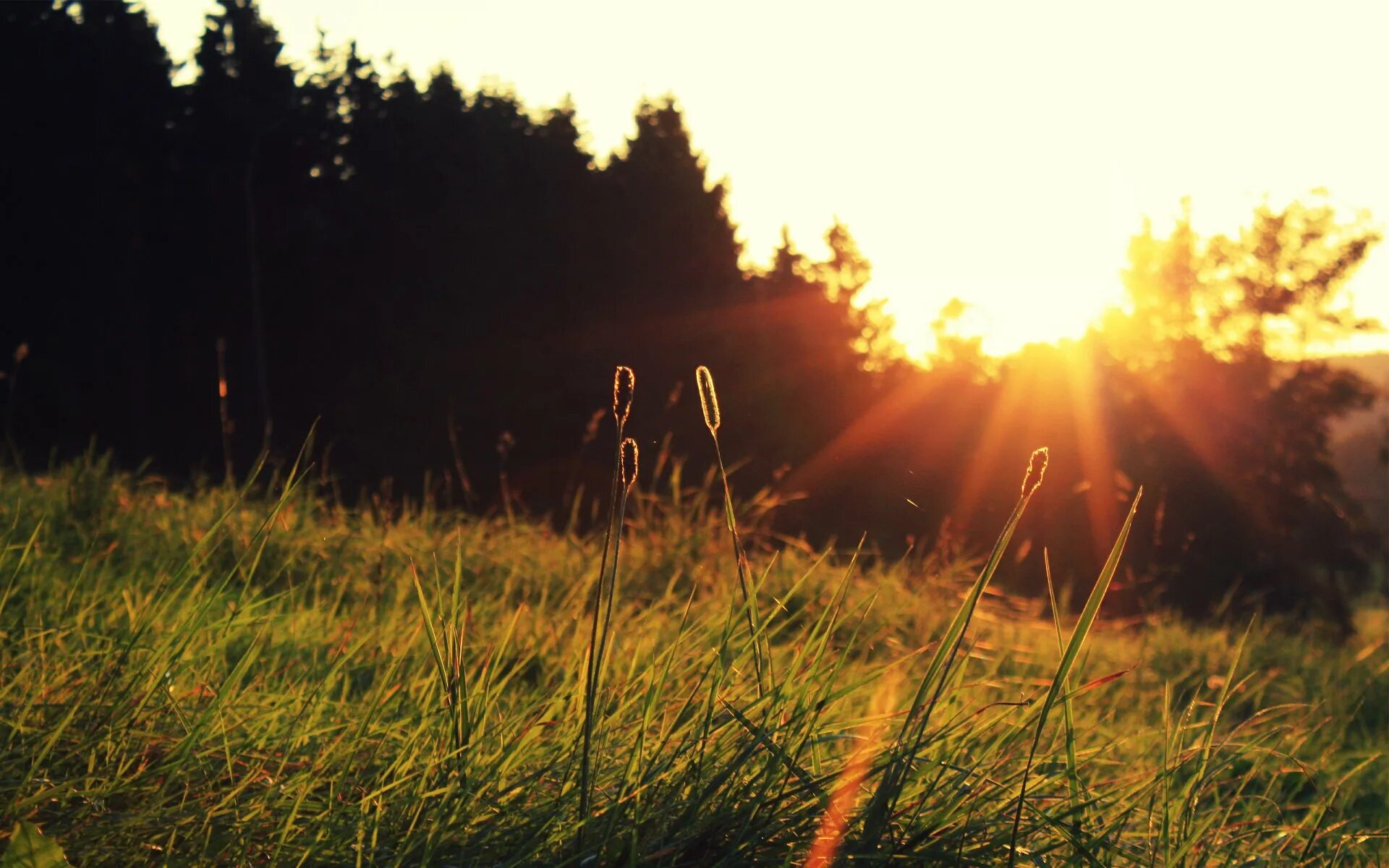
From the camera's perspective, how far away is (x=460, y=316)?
24.4m

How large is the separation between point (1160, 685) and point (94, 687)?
14.2 feet

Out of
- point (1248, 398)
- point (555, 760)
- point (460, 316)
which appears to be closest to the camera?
point (555, 760)

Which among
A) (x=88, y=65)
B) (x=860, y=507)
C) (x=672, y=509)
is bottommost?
(x=860, y=507)

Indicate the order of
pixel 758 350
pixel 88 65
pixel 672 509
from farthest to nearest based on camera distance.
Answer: pixel 758 350, pixel 88 65, pixel 672 509

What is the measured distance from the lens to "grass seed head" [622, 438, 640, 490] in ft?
3.18

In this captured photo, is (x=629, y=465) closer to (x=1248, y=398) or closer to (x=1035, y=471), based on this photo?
(x=1035, y=471)

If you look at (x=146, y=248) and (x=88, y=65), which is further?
(x=146, y=248)

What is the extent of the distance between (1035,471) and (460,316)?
2451cm

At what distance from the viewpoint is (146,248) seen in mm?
22297

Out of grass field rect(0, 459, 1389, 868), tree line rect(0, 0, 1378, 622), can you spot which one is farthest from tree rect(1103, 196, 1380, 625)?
grass field rect(0, 459, 1389, 868)

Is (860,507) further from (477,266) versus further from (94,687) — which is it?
(477,266)

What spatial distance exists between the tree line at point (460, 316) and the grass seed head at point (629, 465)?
54.5ft

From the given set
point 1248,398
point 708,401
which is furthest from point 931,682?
point 1248,398

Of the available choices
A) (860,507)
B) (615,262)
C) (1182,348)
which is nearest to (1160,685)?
(860,507)
